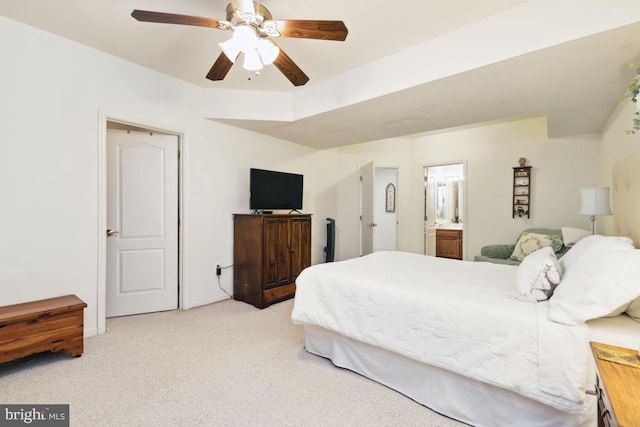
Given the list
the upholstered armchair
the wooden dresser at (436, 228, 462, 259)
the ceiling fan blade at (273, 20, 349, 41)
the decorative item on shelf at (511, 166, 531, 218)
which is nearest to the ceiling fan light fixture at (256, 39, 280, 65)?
the ceiling fan blade at (273, 20, 349, 41)

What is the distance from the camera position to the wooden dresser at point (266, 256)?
3523 mm

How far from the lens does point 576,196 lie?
4.09 m

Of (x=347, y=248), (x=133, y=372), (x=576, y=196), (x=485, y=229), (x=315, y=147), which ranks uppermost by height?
(x=315, y=147)

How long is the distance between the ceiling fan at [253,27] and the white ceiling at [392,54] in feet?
0.99

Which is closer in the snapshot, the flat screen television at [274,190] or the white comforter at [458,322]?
the white comforter at [458,322]

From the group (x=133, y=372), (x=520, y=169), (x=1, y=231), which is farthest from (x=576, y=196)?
(x=1, y=231)

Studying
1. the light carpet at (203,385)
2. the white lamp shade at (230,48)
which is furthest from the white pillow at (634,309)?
the white lamp shade at (230,48)

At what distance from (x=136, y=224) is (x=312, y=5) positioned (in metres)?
2.80

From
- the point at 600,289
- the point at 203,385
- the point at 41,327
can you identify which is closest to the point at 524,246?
the point at 600,289

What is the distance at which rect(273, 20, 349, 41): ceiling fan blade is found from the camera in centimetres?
177

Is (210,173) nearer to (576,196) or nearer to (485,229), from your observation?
(485,229)

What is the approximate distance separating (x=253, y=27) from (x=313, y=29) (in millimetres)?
400

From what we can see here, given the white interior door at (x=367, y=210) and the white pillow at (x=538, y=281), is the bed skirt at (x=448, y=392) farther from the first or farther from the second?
the white interior door at (x=367, y=210)

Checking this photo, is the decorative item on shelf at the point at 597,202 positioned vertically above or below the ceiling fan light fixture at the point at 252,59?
below
